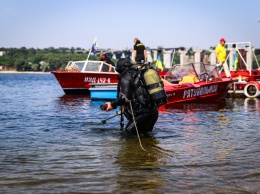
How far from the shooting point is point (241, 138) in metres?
8.23

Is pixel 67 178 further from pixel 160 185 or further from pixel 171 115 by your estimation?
pixel 171 115

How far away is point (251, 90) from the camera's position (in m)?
19.9

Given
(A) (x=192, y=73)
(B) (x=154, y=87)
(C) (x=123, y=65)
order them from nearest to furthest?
(B) (x=154, y=87) < (C) (x=123, y=65) < (A) (x=192, y=73)

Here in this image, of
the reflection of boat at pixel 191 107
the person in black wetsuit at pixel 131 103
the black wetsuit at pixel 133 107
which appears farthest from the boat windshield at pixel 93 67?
the person in black wetsuit at pixel 131 103

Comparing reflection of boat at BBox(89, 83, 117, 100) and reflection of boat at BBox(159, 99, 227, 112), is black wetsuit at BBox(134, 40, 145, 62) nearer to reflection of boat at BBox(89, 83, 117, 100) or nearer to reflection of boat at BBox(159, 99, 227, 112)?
reflection of boat at BBox(89, 83, 117, 100)

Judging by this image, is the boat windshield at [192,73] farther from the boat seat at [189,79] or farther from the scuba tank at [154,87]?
the scuba tank at [154,87]

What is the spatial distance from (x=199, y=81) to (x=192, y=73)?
16.8 inches

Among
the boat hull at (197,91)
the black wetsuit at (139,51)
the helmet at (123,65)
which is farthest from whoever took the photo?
the black wetsuit at (139,51)

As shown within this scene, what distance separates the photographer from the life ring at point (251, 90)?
765 inches

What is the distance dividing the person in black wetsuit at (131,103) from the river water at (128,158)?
322 mm

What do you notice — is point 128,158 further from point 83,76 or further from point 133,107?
point 83,76

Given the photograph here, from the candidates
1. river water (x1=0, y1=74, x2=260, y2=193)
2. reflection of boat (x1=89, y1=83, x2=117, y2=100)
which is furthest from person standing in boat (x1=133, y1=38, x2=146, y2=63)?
river water (x1=0, y1=74, x2=260, y2=193)

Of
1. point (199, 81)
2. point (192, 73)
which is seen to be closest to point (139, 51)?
point (192, 73)

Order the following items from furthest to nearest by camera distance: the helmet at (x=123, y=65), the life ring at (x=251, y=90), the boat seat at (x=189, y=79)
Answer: the life ring at (x=251, y=90) → the boat seat at (x=189, y=79) → the helmet at (x=123, y=65)
